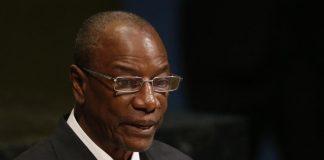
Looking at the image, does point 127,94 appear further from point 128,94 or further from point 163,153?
point 163,153

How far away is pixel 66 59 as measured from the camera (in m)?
3.28

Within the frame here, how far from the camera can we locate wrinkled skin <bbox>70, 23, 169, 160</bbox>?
188 centimetres

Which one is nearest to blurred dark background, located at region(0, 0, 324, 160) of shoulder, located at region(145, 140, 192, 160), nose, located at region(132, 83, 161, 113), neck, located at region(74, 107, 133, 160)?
shoulder, located at region(145, 140, 192, 160)

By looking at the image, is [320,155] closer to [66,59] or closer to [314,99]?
[314,99]

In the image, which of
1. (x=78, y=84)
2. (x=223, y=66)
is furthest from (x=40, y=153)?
(x=223, y=66)

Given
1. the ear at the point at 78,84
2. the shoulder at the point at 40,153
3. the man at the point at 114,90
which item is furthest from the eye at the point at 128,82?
the shoulder at the point at 40,153

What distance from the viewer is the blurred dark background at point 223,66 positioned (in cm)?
319

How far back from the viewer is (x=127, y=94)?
6.20 ft

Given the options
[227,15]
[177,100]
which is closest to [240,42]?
[227,15]

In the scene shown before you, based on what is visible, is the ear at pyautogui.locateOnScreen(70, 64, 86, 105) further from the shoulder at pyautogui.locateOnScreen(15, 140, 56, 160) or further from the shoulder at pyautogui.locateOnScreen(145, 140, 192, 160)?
the shoulder at pyautogui.locateOnScreen(145, 140, 192, 160)

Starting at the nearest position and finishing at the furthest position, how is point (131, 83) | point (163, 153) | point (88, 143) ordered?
point (131, 83)
point (88, 143)
point (163, 153)

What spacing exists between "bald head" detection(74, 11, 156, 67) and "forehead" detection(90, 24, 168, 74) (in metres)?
0.01

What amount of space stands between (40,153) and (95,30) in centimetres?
32

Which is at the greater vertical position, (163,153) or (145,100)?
(145,100)
